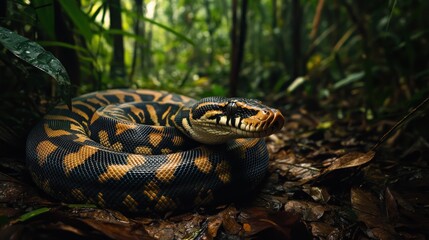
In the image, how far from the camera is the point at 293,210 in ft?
8.91

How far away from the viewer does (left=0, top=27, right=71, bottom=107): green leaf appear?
2.27 meters

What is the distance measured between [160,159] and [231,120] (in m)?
0.72

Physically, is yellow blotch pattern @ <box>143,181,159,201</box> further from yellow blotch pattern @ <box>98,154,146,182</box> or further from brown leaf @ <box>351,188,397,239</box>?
brown leaf @ <box>351,188,397,239</box>

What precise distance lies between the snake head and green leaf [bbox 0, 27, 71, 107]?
124cm

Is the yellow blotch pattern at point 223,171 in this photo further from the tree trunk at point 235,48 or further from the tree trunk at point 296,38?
the tree trunk at point 296,38

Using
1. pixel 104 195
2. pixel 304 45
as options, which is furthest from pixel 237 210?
pixel 304 45

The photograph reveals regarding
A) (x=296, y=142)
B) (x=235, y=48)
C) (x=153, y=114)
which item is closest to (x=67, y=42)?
(x=153, y=114)

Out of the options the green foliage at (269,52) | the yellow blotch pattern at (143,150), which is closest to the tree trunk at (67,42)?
the green foliage at (269,52)

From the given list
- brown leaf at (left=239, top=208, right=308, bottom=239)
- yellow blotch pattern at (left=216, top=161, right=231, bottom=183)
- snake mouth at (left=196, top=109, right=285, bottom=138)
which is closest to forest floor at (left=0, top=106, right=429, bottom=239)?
brown leaf at (left=239, top=208, right=308, bottom=239)

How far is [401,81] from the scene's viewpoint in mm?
5414

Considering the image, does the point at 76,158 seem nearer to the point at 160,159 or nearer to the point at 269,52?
the point at 160,159

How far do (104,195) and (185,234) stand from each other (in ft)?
2.54

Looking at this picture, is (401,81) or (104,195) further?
(401,81)

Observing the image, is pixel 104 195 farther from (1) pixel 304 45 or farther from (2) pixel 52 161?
(1) pixel 304 45
